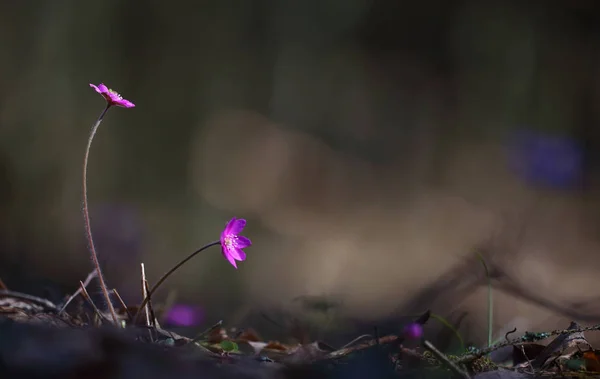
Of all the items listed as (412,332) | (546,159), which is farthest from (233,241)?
(546,159)

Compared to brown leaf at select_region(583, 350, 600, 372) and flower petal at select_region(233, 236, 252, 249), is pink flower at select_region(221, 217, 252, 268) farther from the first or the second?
brown leaf at select_region(583, 350, 600, 372)

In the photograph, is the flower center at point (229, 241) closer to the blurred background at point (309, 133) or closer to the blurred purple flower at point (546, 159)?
the blurred background at point (309, 133)

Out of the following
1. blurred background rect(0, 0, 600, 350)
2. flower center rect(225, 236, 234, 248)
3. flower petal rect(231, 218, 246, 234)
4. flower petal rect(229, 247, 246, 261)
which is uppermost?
blurred background rect(0, 0, 600, 350)

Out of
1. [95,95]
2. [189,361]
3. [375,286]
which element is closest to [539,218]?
[375,286]

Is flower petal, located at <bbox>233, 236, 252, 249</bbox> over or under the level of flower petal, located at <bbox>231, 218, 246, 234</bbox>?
under

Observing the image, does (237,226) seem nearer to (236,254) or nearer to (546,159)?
(236,254)

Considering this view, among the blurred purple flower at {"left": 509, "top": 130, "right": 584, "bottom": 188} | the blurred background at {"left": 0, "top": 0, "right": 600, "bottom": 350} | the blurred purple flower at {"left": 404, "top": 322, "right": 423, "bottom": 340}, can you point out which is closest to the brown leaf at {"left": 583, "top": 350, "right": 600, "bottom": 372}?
the blurred purple flower at {"left": 404, "top": 322, "right": 423, "bottom": 340}
